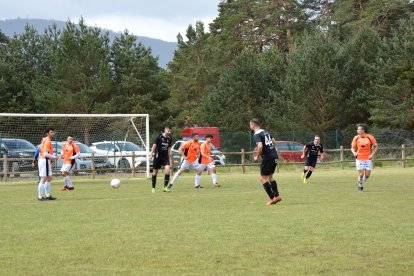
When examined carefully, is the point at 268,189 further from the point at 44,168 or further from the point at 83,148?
the point at 83,148

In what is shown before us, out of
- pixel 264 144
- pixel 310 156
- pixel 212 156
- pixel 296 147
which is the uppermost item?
pixel 264 144

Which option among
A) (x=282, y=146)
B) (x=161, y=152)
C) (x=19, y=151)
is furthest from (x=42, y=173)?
(x=282, y=146)

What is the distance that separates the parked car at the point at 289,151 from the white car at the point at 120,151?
9028mm

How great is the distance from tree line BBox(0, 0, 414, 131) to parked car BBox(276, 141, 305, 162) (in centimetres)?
895

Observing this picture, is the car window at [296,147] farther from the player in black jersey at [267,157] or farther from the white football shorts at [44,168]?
the player in black jersey at [267,157]

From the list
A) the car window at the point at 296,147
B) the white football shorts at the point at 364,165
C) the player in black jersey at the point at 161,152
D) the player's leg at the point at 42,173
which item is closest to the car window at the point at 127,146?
the car window at the point at 296,147

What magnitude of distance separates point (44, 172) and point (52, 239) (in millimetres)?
8618

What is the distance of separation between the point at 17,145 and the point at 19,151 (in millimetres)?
349

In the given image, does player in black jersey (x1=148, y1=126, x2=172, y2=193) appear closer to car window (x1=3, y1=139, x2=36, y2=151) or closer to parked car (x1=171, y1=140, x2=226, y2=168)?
car window (x1=3, y1=139, x2=36, y2=151)

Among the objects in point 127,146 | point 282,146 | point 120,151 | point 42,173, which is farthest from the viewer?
point 282,146

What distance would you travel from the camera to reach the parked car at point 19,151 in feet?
112

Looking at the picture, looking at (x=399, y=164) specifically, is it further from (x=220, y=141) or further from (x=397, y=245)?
(x=397, y=245)

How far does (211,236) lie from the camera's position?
11312 mm

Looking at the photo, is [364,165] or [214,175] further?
[214,175]
